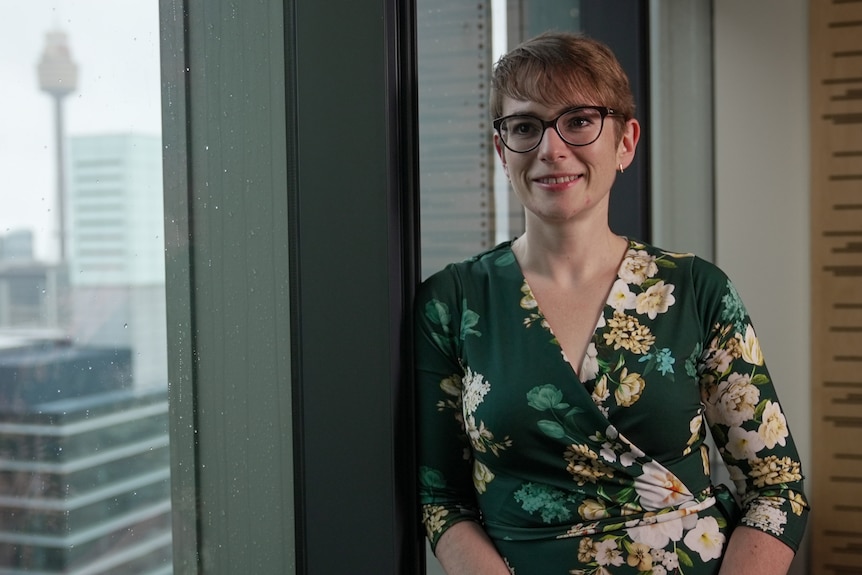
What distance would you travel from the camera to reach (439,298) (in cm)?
150

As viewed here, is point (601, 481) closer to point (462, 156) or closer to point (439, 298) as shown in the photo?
point (439, 298)

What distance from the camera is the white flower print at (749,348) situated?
1.49 m

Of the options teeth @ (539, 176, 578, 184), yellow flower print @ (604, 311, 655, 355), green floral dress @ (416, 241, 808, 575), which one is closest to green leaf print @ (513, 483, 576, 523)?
green floral dress @ (416, 241, 808, 575)

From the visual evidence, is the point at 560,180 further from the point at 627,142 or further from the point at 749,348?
the point at 749,348

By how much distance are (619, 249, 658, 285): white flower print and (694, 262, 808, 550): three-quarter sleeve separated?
8 centimetres

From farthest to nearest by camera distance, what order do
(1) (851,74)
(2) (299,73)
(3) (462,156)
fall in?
(1) (851,74) < (3) (462,156) < (2) (299,73)

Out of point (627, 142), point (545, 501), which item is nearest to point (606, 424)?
point (545, 501)

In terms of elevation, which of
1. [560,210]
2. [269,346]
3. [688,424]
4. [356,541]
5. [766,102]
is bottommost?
[356,541]

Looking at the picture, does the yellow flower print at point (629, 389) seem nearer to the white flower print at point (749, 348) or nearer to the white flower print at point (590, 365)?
the white flower print at point (590, 365)

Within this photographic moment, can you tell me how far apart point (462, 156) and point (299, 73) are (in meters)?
0.80

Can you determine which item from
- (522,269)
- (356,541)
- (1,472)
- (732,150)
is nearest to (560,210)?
(522,269)

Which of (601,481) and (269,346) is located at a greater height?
(269,346)

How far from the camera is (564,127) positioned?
4.82 ft

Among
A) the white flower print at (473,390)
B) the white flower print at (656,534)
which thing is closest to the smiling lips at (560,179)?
the white flower print at (473,390)
